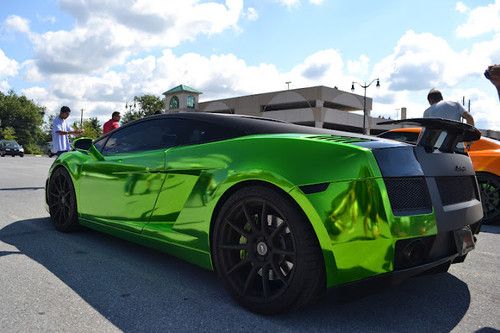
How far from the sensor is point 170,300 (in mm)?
2750

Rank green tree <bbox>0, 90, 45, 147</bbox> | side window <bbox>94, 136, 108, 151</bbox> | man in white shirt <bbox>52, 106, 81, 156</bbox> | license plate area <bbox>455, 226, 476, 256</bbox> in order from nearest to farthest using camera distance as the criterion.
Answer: license plate area <bbox>455, 226, 476, 256</bbox>
side window <bbox>94, 136, 108, 151</bbox>
man in white shirt <bbox>52, 106, 81, 156</bbox>
green tree <bbox>0, 90, 45, 147</bbox>

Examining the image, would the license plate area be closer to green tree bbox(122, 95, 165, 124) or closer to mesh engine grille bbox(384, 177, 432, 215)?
mesh engine grille bbox(384, 177, 432, 215)

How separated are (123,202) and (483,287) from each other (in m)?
2.77

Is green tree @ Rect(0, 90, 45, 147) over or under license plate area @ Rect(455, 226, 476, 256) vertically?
over

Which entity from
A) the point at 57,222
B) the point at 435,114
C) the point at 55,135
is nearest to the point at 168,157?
the point at 57,222

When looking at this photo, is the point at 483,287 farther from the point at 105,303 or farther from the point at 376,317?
the point at 105,303

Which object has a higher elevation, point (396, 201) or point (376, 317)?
point (396, 201)

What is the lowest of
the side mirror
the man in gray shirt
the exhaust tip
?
the exhaust tip

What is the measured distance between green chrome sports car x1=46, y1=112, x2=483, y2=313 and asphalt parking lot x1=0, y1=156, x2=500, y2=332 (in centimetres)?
21

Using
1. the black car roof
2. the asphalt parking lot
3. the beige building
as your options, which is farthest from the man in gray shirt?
the beige building

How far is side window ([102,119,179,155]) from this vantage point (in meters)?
3.43

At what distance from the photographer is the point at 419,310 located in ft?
8.62

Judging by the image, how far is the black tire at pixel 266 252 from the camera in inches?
91.1

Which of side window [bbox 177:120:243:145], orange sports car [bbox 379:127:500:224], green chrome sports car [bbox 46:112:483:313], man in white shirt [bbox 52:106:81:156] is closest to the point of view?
green chrome sports car [bbox 46:112:483:313]
